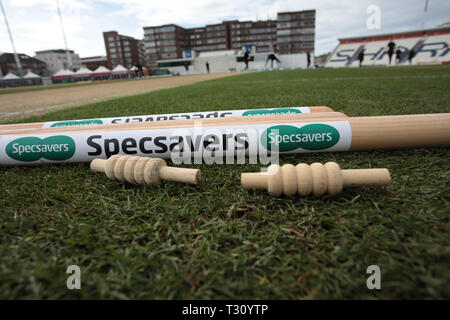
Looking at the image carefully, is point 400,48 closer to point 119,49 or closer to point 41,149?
point 41,149

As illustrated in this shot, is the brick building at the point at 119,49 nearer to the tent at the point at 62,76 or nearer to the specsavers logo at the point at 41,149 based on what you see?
the tent at the point at 62,76

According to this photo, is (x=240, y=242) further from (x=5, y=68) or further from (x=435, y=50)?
(x=5, y=68)

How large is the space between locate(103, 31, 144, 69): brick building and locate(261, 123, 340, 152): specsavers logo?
338ft

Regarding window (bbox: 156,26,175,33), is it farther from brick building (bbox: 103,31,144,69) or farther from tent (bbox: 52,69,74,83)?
tent (bbox: 52,69,74,83)

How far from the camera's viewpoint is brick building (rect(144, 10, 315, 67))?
7788 centimetres

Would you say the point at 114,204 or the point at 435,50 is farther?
the point at 435,50

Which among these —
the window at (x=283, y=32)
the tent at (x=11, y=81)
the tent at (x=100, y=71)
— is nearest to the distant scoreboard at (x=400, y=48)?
the window at (x=283, y=32)

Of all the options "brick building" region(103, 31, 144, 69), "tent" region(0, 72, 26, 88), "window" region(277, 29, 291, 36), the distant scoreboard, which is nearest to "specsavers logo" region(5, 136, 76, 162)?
the distant scoreboard

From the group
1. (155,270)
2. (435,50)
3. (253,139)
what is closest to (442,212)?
(253,139)

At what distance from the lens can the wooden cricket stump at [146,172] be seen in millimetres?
1398

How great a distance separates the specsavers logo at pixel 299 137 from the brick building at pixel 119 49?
103 metres

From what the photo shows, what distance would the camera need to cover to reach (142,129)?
1.94m

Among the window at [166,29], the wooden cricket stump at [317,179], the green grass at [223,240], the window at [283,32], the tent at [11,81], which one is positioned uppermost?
the window at [166,29]
